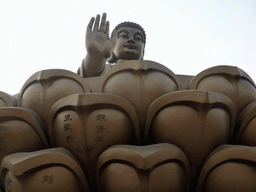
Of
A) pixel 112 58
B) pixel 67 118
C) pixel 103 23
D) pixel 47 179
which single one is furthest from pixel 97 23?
pixel 47 179

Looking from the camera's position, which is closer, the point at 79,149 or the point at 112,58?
the point at 79,149

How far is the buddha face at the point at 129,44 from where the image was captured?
342 centimetres

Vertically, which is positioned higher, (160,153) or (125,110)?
(125,110)

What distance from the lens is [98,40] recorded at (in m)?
2.69

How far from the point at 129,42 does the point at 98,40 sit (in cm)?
81

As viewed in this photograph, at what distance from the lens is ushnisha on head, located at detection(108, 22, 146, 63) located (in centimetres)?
342

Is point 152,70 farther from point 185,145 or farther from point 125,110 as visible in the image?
point 185,145

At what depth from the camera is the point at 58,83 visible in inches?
80.4

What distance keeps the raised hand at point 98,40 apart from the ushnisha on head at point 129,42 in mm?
649

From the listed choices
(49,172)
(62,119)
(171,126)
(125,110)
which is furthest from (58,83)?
(171,126)

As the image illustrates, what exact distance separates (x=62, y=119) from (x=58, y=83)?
38 cm

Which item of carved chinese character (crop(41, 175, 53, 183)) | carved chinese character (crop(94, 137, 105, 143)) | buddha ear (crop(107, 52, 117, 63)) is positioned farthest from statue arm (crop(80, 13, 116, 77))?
carved chinese character (crop(41, 175, 53, 183))

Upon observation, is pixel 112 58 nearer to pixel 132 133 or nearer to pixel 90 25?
pixel 90 25

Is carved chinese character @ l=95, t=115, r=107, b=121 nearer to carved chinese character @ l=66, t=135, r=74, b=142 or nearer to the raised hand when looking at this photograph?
carved chinese character @ l=66, t=135, r=74, b=142
